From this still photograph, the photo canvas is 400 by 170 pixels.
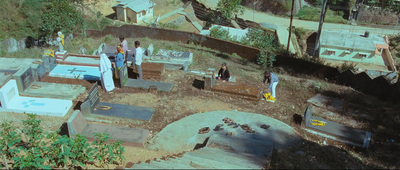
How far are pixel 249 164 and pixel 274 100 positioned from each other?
5042mm

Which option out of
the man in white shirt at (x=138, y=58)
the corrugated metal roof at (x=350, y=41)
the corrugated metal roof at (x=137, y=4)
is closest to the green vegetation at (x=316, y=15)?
the corrugated metal roof at (x=350, y=41)

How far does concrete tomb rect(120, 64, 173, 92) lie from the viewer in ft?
39.9

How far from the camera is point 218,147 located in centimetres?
849

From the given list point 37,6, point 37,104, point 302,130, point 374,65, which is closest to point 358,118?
point 302,130

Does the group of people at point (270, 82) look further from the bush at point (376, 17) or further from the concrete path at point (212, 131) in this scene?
the bush at point (376, 17)

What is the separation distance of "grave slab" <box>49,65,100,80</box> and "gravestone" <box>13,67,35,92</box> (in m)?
1.19

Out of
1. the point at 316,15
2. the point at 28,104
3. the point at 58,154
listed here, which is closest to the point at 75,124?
the point at 58,154

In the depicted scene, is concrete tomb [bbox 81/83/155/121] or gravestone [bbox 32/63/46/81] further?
gravestone [bbox 32/63/46/81]

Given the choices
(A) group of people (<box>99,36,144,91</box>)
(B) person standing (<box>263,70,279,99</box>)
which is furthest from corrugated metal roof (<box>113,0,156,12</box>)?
(B) person standing (<box>263,70,279,99</box>)

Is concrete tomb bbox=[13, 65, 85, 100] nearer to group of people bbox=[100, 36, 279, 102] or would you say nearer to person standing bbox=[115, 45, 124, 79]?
group of people bbox=[100, 36, 279, 102]

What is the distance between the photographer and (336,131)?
9984 mm

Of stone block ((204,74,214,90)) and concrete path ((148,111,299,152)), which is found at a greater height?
stone block ((204,74,214,90))

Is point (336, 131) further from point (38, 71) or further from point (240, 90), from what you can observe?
point (38, 71)

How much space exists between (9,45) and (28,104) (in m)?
11.2
